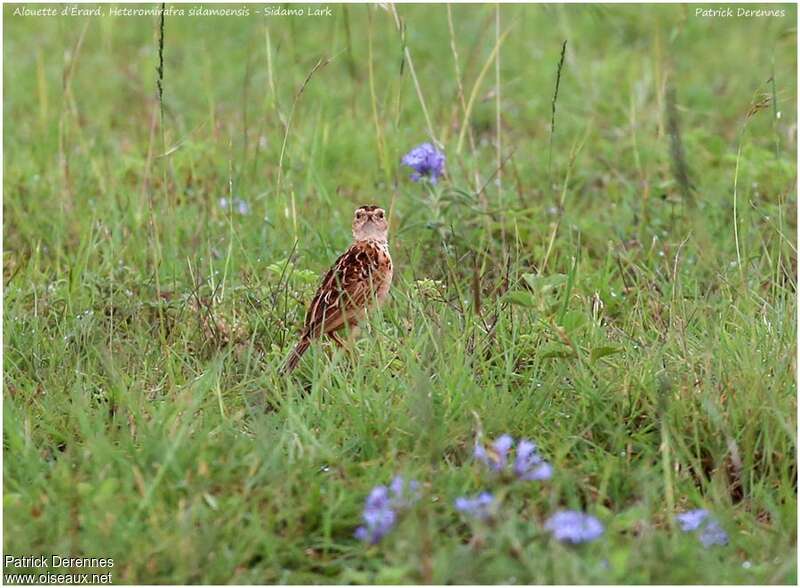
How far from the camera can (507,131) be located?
7863 mm

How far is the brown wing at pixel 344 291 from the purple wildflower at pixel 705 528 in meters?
1.54

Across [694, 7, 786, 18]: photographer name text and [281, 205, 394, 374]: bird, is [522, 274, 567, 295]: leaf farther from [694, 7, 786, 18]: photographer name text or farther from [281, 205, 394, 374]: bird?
[694, 7, 786, 18]: photographer name text

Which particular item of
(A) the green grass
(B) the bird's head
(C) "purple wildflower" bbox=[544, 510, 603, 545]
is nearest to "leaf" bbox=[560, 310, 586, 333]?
(A) the green grass

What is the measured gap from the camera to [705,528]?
355 cm

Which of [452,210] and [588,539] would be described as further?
[452,210]

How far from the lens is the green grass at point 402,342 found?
356 cm

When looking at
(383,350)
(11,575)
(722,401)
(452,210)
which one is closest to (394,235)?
(452,210)

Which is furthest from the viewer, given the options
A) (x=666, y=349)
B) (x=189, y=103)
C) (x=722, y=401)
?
(x=189, y=103)

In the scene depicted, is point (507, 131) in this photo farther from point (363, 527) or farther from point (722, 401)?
point (363, 527)

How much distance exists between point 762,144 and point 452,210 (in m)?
2.39

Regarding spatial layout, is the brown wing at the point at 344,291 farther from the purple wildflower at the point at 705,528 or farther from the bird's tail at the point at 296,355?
the purple wildflower at the point at 705,528

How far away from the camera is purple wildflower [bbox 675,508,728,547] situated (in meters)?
3.53

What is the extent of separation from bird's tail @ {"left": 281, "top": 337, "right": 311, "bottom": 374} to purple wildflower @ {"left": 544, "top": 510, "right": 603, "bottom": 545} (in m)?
1.51

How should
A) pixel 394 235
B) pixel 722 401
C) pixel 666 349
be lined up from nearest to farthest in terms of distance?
pixel 722 401 → pixel 666 349 → pixel 394 235
